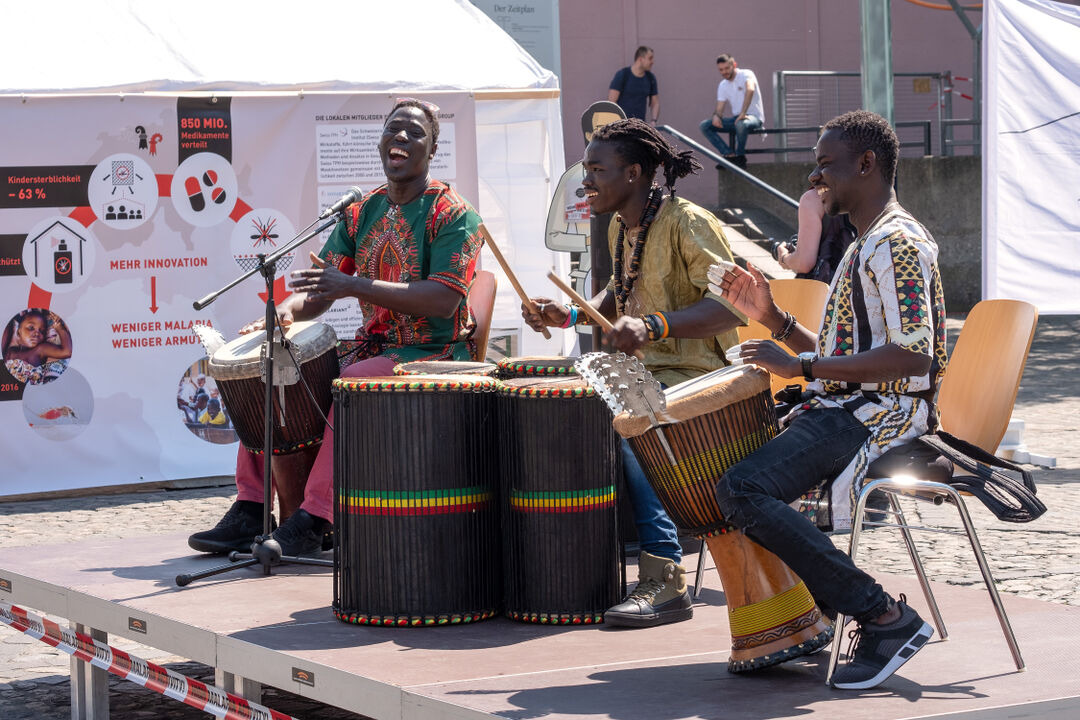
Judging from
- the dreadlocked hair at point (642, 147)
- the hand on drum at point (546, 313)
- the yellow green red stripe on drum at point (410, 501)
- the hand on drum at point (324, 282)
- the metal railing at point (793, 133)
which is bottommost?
the yellow green red stripe on drum at point (410, 501)

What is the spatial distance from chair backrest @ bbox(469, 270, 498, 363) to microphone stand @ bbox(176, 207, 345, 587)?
2.20ft

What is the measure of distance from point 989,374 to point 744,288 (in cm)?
115

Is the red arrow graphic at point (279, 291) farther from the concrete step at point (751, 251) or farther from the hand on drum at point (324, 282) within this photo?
the concrete step at point (751, 251)

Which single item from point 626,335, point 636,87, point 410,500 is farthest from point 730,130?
point 410,500

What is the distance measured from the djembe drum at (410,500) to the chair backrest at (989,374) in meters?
1.54

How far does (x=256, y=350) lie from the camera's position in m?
5.09

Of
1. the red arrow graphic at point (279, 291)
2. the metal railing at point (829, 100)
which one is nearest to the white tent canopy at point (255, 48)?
the red arrow graphic at point (279, 291)

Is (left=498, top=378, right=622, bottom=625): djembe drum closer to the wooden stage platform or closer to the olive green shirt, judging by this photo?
the wooden stage platform

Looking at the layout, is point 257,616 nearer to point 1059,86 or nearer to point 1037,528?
point 1037,528

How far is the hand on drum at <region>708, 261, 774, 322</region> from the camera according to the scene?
12.8 ft

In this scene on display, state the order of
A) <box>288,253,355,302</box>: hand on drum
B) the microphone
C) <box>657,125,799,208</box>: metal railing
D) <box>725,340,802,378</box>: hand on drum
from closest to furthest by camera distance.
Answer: <box>725,340,802,378</box>: hand on drum
<box>288,253,355,302</box>: hand on drum
the microphone
<box>657,125,799,208</box>: metal railing

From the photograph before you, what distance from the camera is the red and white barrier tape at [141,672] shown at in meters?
3.99

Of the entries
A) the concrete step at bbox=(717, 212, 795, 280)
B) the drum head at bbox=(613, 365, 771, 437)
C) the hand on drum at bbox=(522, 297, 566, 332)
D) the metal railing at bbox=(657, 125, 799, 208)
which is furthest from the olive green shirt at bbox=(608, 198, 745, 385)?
the concrete step at bbox=(717, 212, 795, 280)

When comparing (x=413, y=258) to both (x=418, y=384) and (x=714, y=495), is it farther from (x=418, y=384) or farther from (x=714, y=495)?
(x=714, y=495)
